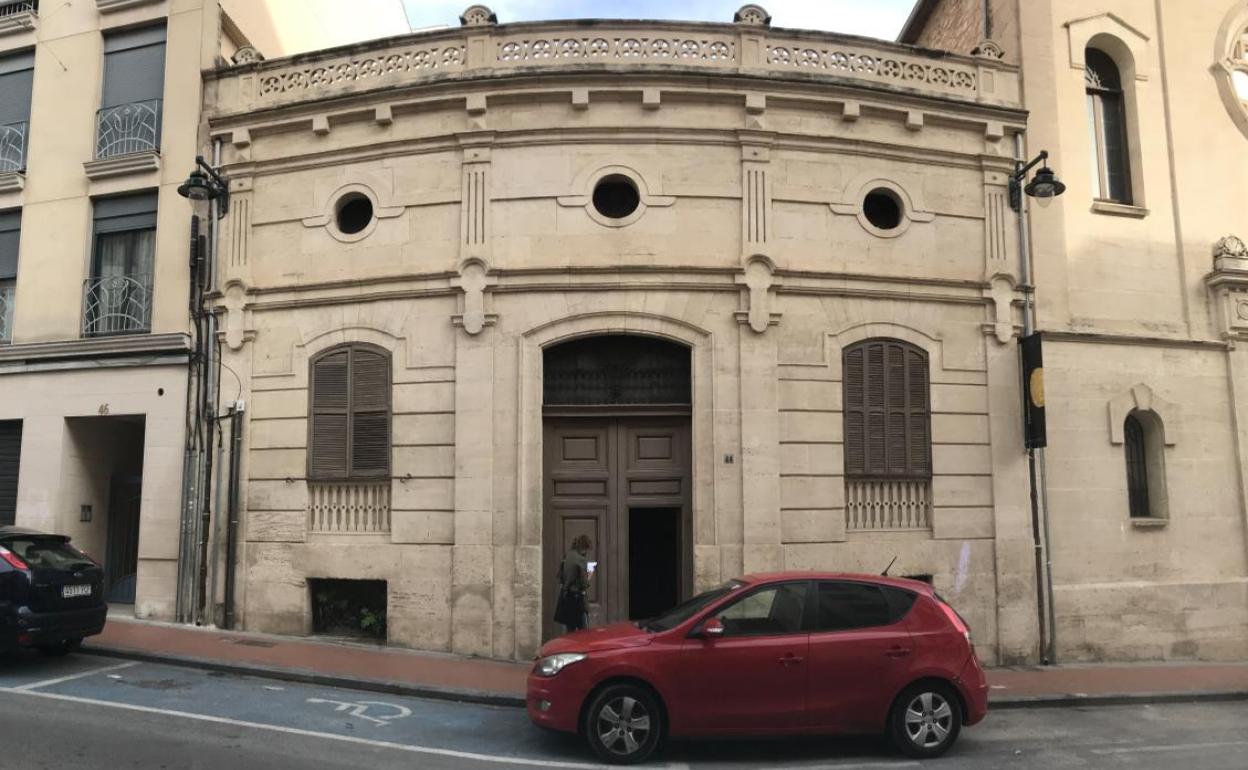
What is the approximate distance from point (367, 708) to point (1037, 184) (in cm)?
1066

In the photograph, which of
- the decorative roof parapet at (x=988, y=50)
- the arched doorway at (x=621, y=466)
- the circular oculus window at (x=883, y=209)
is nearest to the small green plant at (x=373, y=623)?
the arched doorway at (x=621, y=466)

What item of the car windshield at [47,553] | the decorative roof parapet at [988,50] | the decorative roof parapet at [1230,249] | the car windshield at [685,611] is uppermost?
the decorative roof parapet at [988,50]

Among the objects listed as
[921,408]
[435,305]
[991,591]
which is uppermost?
[435,305]

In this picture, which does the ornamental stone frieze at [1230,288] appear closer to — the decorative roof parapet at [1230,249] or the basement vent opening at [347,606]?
the decorative roof parapet at [1230,249]

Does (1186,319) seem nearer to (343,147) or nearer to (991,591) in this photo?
(991,591)

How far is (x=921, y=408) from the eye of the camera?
12562mm

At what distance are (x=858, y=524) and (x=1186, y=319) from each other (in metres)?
6.81

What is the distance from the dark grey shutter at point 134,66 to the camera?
567 inches

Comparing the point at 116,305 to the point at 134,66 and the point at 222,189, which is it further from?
the point at 134,66

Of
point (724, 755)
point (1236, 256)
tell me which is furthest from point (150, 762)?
point (1236, 256)

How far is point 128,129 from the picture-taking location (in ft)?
47.2

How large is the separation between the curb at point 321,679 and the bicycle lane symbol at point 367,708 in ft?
1.46

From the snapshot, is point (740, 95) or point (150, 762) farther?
point (740, 95)

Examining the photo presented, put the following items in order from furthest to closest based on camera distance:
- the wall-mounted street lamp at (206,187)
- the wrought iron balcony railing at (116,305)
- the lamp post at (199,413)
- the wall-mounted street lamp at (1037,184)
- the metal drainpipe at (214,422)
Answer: the wrought iron balcony railing at (116,305)
the lamp post at (199,413)
the metal drainpipe at (214,422)
the wall-mounted street lamp at (206,187)
the wall-mounted street lamp at (1037,184)
